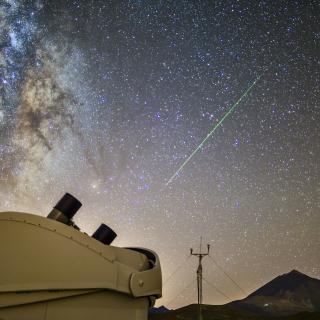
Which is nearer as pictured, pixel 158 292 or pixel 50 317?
pixel 50 317

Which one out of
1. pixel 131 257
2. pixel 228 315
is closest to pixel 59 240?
pixel 131 257

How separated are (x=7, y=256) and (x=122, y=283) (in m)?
1.38

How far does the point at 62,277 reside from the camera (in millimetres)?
4430

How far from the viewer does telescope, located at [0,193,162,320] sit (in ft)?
Result: 13.7

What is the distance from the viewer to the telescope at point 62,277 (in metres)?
4.18

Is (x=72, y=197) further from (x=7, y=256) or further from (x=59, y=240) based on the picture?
(x=7, y=256)

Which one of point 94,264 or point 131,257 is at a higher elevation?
point 131,257

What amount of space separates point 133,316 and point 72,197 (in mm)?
1760

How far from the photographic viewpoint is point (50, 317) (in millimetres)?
4363

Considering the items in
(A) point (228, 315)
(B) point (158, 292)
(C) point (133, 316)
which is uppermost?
(A) point (228, 315)

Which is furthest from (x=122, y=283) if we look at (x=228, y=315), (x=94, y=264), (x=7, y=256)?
(x=228, y=315)

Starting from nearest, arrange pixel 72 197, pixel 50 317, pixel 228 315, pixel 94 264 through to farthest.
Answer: pixel 50 317
pixel 94 264
pixel 72 197
pixel 228 315

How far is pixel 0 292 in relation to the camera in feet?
13.3

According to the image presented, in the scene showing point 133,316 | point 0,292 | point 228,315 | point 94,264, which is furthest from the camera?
point 228,315
